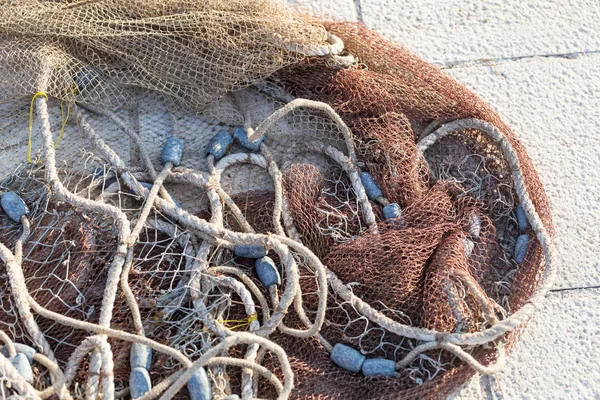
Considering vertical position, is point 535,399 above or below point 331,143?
below

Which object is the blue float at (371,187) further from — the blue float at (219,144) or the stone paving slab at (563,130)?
the stone paving slab at (563,130)

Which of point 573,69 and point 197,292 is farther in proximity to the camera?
point 573,69

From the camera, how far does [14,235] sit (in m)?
2.18

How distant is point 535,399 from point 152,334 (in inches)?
49.1

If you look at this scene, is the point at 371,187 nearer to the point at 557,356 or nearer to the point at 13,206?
the point at 557,356

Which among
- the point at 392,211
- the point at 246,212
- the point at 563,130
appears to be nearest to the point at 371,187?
the point at 392,211

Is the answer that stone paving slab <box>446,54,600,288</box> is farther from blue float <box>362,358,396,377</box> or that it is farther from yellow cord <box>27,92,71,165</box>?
yellow cord <box>27,92,71,165</box>

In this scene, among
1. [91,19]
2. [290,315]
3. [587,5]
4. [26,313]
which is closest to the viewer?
[26,313]

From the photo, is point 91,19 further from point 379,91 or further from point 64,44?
point 379,91

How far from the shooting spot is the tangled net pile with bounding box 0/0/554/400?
2014 millimetres

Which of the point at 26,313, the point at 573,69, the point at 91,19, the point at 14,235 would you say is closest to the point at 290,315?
the point at 26,313

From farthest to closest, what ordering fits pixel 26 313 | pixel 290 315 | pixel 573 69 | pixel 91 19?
pixel 573 69 < pixel 91 19 < pixel 290 315 < pixel 26 313

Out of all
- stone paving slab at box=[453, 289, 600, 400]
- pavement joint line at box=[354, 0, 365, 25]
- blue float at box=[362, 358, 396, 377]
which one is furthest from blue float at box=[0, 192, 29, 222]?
pavement joint line at box=[354, 0, 365, 25]

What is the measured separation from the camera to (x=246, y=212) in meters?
2.34
